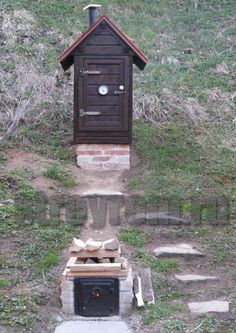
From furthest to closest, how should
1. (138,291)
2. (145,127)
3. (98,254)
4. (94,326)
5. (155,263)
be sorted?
(145,127)
(155,263)
(138,291)
(98,254)
(94,326)

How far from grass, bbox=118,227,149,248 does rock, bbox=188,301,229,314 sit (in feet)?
4.96

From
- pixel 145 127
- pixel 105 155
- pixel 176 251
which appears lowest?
pixel 176 251

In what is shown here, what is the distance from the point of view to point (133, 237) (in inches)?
299

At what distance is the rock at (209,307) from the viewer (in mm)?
5855

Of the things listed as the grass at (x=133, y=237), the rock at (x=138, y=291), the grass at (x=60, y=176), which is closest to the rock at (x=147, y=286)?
the rock at (x=138, y=291)

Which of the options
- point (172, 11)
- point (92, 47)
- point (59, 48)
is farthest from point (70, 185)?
point (172, 11)

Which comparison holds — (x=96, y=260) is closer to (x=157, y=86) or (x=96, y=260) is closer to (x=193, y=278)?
(x=193, y=278)

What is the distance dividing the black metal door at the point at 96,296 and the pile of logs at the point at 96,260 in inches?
2.9

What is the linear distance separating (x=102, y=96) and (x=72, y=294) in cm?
459

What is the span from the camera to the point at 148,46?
13.8 meters

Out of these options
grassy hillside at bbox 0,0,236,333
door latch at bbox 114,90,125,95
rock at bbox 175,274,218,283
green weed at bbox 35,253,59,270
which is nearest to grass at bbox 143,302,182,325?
grassy hillside at bbox 0,0,236,333

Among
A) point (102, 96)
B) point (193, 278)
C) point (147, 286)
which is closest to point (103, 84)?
point (102, 96)

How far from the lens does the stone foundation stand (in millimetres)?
5848

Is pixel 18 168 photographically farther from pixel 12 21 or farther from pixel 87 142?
pixel 12 21
